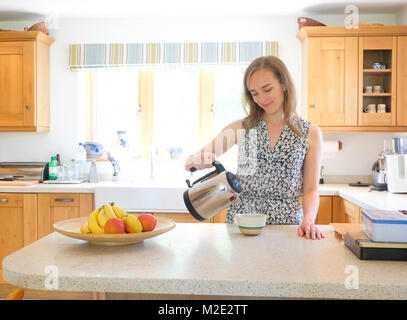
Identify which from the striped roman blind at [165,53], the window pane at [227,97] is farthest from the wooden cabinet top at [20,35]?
the window pane at [227,97]

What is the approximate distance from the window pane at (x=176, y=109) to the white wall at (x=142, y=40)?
0.37m

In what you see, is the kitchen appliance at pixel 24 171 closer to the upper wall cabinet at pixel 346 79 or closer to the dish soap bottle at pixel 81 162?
the dish soap bottle at pixel 81 162

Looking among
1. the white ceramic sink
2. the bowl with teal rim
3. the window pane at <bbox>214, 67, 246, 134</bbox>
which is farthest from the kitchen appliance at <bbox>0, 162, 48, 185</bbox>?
the bowl with teal rim

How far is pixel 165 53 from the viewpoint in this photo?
3736 millimetres

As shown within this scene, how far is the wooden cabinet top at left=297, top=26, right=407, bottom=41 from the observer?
Answer: 3.29m

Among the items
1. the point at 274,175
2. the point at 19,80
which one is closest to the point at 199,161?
the point at 274,175

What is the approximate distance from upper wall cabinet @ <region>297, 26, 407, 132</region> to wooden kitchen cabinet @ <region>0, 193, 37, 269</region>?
237 cm

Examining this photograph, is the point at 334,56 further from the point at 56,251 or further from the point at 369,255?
the point at 56,251

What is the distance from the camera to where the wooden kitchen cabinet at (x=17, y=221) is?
3.32 metres

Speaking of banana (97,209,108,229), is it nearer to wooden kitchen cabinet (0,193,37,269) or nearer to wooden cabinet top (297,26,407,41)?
wooden kitchen cabinet (0,193,37,269)

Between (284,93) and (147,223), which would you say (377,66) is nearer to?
(284,93)

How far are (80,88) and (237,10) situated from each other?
5.27 feet

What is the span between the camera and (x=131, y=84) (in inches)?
158

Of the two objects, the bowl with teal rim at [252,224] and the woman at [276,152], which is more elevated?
the woman at [276,152]
